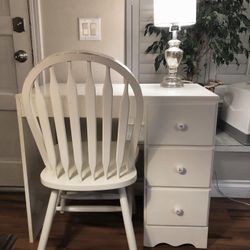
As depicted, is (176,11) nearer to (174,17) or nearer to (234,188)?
(174,17)

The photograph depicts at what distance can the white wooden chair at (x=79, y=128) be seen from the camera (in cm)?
93

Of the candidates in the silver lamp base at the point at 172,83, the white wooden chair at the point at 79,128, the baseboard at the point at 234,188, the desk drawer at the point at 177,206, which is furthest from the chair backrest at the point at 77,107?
the baseboard at the point at 234,188

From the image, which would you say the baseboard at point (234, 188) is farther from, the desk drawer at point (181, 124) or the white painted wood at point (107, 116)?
the white painted wood at point (107, 116)

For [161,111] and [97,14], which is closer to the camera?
[161,111]

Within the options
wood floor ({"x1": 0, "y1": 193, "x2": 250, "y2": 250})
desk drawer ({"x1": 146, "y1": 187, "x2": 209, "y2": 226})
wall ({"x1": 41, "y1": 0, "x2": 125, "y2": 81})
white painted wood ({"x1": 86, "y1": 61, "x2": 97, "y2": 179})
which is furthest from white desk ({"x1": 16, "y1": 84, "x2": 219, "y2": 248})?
wall ({"x1": 41, "y1": 0, "x2": 125, "y2": 81})

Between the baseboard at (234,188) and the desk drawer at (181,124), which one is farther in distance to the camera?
the baseboard at (234,188)

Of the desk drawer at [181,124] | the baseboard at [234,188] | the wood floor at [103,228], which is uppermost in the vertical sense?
the desk drawer at [181,124]

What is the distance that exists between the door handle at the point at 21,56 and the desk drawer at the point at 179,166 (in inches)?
39.0

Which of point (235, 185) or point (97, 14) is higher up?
point (97, 14)

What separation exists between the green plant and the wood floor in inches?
34.3

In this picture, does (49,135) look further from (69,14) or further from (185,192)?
(69,14)

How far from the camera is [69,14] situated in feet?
5.12

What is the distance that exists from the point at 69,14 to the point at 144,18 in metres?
0.45

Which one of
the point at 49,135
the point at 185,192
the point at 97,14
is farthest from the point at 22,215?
the point at 97,14
